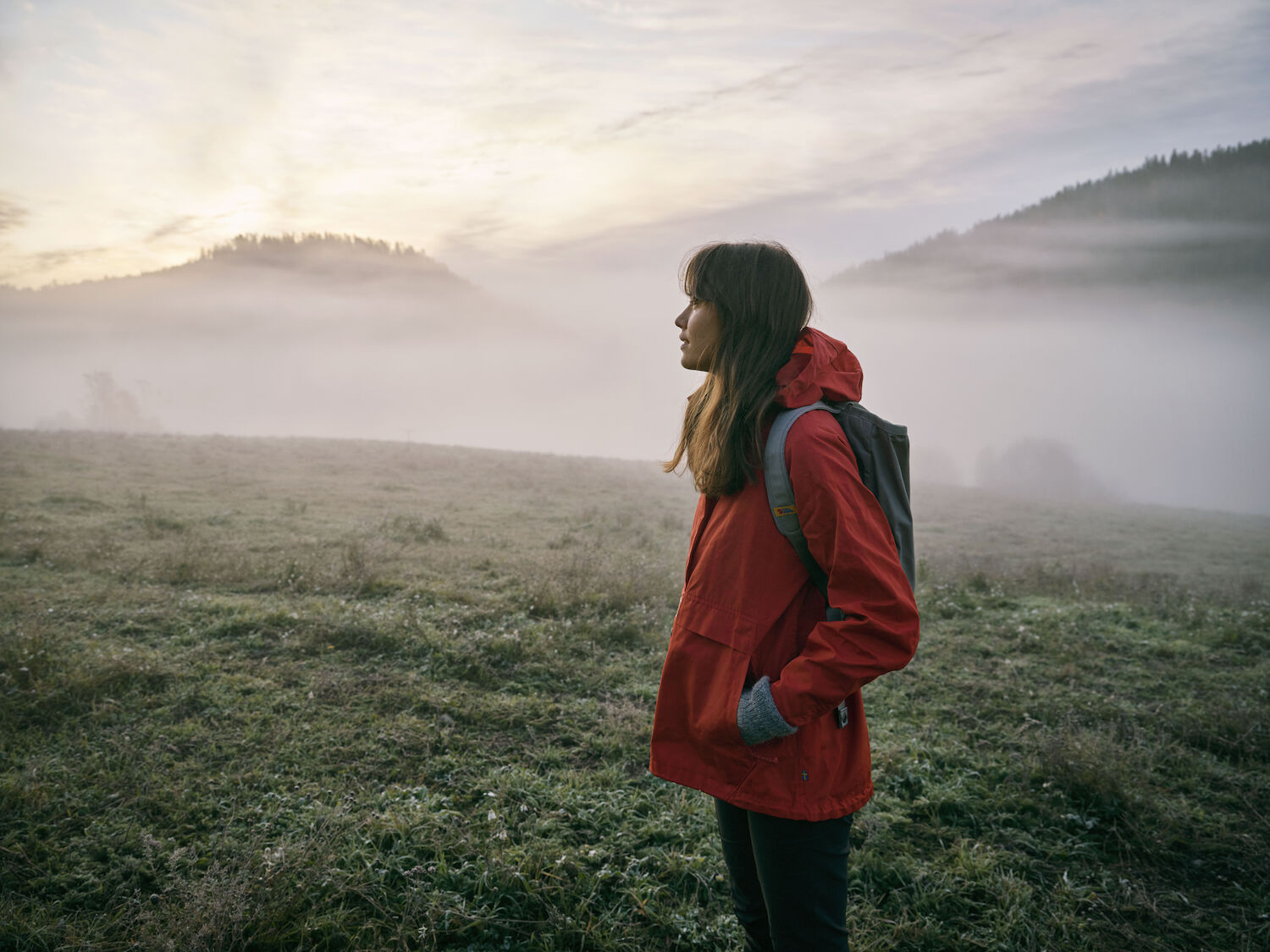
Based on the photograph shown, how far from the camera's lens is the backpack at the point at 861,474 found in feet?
6.78

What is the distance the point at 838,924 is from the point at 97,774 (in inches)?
203

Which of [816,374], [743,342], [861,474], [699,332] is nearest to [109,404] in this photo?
[699,332]

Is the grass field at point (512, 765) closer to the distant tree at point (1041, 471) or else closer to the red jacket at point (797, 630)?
the red jacket at point (797, 630)

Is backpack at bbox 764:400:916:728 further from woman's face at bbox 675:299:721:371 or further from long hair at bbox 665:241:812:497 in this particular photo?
woman's face at bbox 675:299:721:371

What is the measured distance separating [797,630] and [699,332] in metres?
1.13

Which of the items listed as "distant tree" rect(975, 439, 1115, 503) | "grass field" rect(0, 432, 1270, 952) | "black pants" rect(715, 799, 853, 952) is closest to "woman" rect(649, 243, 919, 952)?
"black pants" rect(715, 799, 853, 952)

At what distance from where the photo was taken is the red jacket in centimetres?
192

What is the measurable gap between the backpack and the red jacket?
0.04 metres

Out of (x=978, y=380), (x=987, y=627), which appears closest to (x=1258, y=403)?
(x=978, y=380)

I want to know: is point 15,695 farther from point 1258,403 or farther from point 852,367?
point 1258,403

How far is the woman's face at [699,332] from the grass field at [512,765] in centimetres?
312

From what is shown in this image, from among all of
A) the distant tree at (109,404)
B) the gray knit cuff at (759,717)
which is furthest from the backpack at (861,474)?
the distant tree at (109,404)

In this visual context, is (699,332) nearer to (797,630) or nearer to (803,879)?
(797,630)

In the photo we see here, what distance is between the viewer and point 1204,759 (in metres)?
5.39
